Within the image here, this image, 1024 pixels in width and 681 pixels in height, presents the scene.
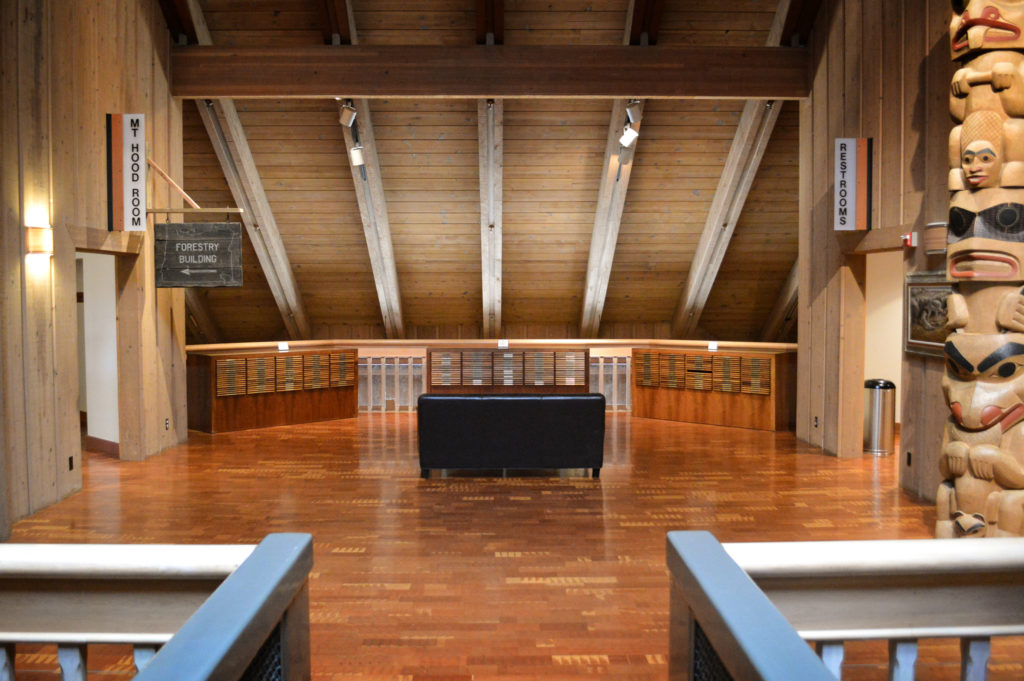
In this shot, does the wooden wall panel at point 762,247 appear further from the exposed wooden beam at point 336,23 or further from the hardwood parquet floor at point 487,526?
the exposed wooden beam at point 336,23

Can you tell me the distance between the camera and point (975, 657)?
4.72 feet

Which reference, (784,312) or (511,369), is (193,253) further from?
(784,312)

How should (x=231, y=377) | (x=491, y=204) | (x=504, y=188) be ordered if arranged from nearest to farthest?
(x=231, y=377), (x=491, y=204), (x=504, y=188)

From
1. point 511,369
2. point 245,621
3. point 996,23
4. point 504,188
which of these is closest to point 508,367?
point 511,369

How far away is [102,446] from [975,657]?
7.98 meters

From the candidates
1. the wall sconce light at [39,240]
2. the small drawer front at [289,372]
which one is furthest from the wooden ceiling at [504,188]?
the wall sconce light at [39,240]

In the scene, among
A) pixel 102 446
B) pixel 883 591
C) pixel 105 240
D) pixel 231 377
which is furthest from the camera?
pixel 231 377

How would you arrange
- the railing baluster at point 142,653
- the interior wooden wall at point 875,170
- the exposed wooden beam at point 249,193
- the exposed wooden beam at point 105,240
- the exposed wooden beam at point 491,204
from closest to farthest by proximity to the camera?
the railing baluster at point 142,653
the interior wooden wall at point 875,170
the exposed wooden beam at point 105,240
the exposed wooden beam at point 491,204
the exposed wooden beam at point 249,193

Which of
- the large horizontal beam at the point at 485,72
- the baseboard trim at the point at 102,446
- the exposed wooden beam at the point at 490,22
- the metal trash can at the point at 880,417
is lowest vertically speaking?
the baseboard trim at the point at 102,446

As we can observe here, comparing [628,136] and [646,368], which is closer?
[628,136]

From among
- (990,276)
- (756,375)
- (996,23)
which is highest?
(996,23)

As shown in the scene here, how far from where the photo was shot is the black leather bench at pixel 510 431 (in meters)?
6.34

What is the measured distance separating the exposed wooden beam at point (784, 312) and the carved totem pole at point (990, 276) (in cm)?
581

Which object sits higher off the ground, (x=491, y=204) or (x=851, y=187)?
(x=491, y=204)
